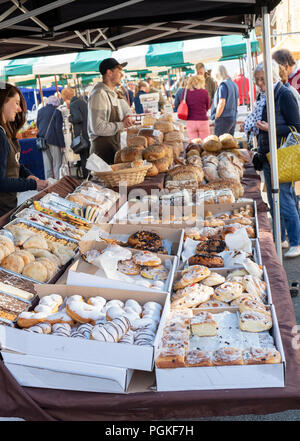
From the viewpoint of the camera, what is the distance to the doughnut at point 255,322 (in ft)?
5.41

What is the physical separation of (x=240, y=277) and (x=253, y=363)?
627mm

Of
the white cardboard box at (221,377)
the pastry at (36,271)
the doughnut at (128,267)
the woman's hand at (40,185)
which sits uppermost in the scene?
the woman's hand at (40,185)

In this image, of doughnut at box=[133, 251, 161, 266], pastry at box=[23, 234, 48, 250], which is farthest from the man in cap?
doughnut at box=[133, 251, 161, 266]

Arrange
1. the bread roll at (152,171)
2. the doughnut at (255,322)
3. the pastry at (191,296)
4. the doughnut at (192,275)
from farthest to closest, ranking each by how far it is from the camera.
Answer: the bread roll at (152,171) → the doughnut at (192,275) → the pastry at (191,296) → the doughnut at (255,322)

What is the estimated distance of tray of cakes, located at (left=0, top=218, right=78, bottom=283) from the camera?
2102 millimetres

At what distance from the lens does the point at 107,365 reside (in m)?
1.48

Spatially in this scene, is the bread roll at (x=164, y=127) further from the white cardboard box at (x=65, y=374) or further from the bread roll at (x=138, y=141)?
the white cardboard box at (x=65, y=374)

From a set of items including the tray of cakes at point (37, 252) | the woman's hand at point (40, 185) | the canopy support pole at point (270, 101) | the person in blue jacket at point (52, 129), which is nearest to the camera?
the tray of cakes at point (37, 252)

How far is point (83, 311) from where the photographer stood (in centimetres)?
169

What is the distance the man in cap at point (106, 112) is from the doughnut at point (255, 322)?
3.62 meters

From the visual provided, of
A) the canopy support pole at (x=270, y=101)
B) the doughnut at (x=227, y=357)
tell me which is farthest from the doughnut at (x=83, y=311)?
the canopy support pole at (x=270, y=101)

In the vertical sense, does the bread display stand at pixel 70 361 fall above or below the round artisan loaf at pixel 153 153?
below

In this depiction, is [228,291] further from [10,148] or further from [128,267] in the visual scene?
[10,148]
